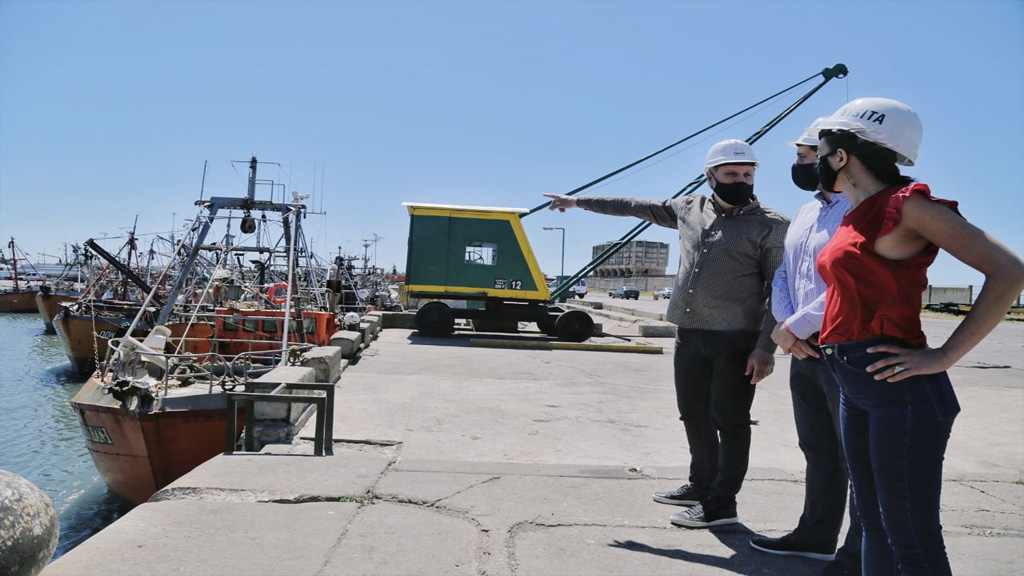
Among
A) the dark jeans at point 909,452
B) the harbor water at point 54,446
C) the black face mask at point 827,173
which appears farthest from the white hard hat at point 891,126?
the harbor water at point 54,446

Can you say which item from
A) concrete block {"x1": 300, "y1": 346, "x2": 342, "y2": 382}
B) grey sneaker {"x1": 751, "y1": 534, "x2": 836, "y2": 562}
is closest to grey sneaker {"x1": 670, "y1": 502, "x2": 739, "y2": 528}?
grey sneaker {"x1": 751, "y1": 534, "x2": 836, "y2": 562}

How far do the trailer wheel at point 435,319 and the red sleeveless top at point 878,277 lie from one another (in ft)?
49.5

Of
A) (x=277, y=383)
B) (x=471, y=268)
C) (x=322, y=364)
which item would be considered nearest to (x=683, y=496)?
(x=277, y=383)

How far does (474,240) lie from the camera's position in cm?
1738

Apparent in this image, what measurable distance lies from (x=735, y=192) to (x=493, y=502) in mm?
2221

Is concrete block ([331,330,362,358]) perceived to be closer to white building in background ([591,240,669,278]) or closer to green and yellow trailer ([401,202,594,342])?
green and yellow trailer ([401,202,594,342])

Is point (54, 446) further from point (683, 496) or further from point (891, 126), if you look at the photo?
point (891, 126)

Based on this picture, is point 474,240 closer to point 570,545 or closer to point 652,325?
point 652,325

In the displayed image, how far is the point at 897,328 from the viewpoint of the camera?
2.10m

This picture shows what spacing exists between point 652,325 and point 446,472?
15.7 metres

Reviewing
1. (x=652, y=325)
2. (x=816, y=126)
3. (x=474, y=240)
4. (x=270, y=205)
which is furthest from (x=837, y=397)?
(x=652, y=325)

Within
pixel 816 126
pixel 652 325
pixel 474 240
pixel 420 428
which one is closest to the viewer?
pixel 816 126

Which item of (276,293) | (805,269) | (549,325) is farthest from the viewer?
(549,325)

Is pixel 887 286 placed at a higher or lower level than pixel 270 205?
lower
